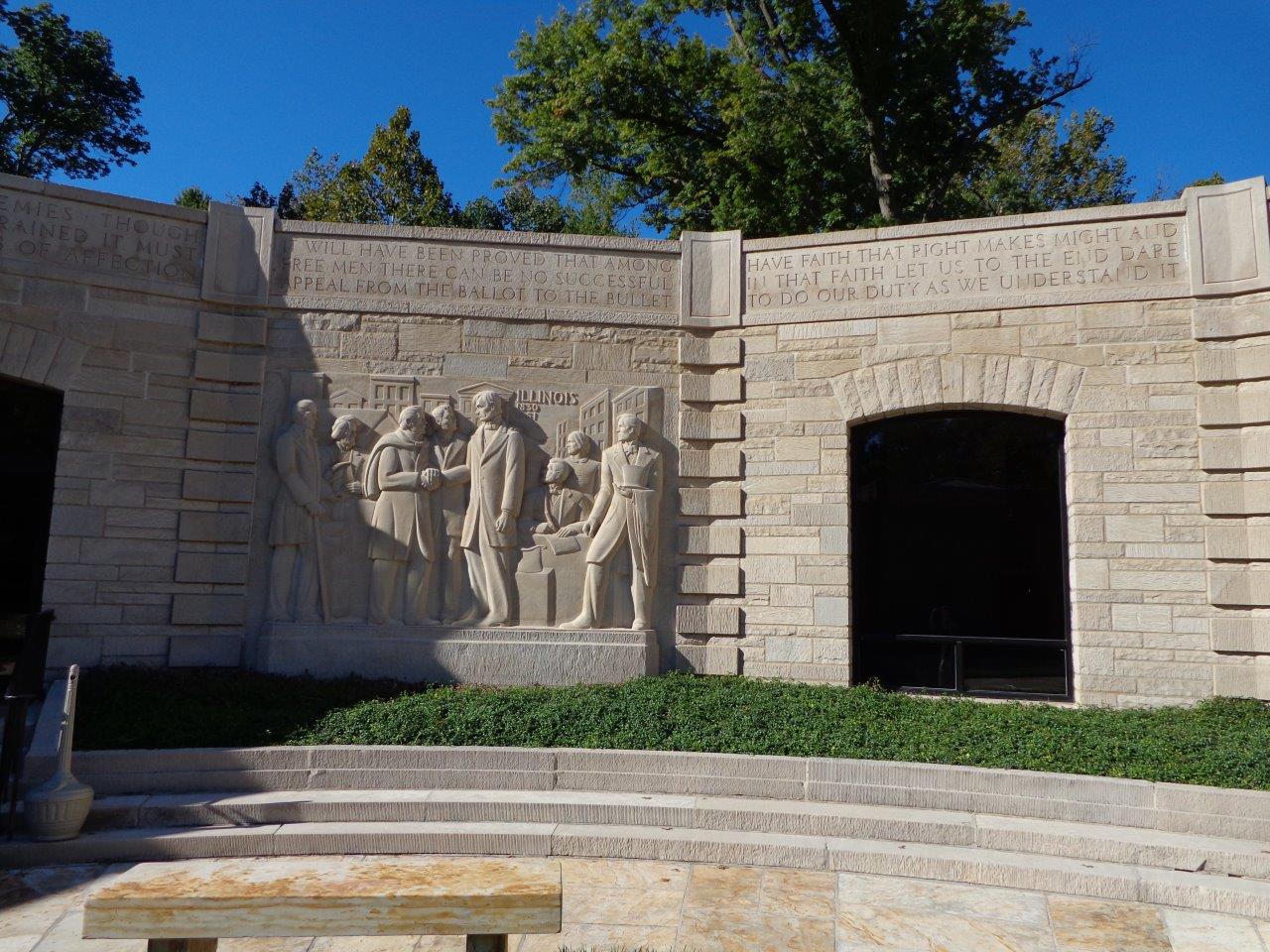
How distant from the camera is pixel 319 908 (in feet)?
13.6

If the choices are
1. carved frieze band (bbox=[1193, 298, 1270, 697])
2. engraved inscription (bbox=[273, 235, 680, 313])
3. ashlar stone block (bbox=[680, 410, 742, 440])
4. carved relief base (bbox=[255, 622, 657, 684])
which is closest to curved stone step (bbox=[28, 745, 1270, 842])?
carved relief base (bbox=[255, 622, 657, 684])

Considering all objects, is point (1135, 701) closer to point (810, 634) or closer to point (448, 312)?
point (810, 634)

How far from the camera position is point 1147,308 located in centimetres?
969

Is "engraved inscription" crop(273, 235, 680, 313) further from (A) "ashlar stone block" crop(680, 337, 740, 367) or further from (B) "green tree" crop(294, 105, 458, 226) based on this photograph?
(B) "green tree" crop(294, 105, 458, 226)

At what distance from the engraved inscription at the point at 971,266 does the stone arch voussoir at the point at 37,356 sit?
689 centimetres

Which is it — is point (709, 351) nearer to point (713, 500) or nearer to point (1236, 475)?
point (713, 500)

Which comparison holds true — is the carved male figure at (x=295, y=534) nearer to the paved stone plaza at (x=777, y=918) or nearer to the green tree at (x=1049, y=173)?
the paved stone plaza at (x=777, y=918)

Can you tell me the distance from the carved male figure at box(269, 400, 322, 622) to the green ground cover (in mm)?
959

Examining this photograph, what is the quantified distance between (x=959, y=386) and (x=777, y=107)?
1001 cm

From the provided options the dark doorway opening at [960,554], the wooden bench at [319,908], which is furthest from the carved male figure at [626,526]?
the wooden bench at [319,908]

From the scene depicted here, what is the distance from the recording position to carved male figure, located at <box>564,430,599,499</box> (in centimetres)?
1026

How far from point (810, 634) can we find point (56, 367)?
25.9 feet

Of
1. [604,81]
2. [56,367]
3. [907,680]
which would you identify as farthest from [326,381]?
[604,81]

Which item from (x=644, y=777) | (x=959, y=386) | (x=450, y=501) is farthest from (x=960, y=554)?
(x=450, y=501)
